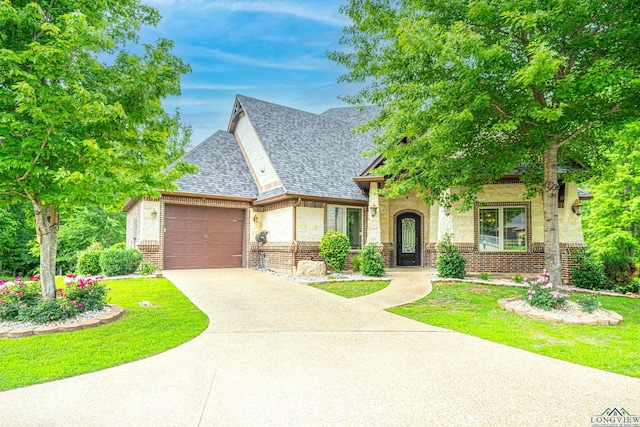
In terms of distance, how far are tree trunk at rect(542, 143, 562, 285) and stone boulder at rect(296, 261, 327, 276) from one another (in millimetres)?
6459

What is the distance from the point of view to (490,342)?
16.3ft

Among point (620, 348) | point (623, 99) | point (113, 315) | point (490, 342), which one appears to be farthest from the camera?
point (623, 99)

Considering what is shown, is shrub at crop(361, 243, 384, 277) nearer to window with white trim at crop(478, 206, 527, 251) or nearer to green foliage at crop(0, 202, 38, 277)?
window with white trim at crop(478, 206, 527, 251)

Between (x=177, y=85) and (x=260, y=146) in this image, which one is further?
(x=260, y=146)

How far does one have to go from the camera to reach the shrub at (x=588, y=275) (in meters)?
10.0

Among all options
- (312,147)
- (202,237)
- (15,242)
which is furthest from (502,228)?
(15,242)

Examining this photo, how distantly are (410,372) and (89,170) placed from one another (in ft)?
17.3

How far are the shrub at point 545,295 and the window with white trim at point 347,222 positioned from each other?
7138 mm

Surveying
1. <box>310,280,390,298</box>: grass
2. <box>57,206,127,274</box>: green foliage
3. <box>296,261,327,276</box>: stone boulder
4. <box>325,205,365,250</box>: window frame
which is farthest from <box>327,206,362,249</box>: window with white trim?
<box>57,206,127,274</box>: green foliage

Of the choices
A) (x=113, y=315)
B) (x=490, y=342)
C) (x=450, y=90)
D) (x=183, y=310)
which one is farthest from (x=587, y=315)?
(x=113, y=315)

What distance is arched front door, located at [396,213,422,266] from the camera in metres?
14.5

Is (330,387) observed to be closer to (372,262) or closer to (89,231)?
(372,262)

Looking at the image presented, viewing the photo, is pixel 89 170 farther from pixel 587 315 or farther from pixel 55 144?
pixel 587 315

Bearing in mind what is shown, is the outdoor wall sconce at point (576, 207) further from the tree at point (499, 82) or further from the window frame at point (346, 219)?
the window frame at point (346, 219)
